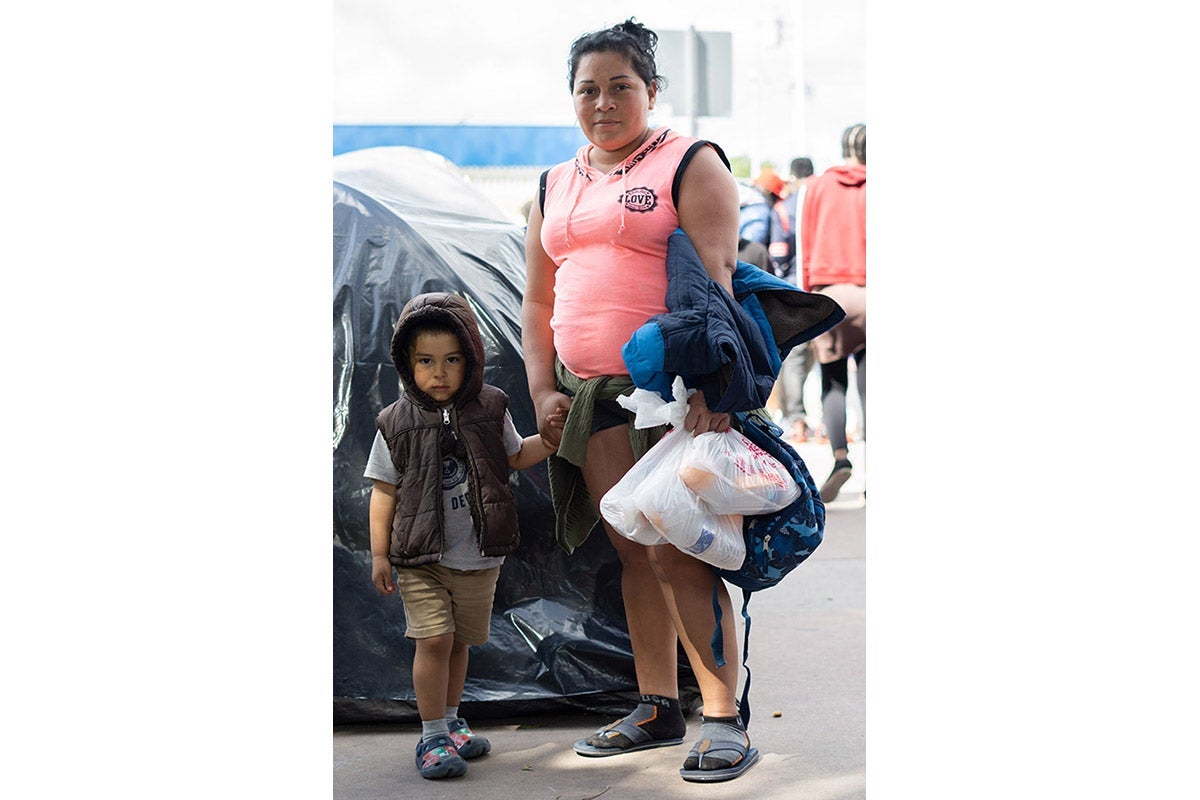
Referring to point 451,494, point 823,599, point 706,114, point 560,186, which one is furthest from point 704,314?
point 706,114

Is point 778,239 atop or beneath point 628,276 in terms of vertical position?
atop

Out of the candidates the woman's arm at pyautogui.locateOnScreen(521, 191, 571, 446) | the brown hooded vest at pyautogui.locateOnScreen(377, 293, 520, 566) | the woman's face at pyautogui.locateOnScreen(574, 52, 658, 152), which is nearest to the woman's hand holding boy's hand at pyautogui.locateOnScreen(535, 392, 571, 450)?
the woman's arm at pyautogui.locateOnScreen(521, 191, 571, 446)

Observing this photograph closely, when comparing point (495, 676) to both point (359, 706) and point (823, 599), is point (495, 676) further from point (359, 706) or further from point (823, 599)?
point (823, 599)

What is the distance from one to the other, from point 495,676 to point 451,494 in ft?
2.13

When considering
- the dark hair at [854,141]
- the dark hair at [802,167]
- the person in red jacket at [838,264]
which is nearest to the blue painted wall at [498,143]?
the dark hair at [802,167]

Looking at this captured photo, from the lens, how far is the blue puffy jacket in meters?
2.78

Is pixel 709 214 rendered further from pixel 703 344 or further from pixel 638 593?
pixel 638 593

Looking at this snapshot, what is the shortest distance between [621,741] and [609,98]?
1.60 meters

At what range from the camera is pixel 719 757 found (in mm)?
3037

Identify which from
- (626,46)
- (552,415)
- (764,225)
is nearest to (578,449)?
(552,415)

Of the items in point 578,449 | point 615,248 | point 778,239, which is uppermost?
point 778,239

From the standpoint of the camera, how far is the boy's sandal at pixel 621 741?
128 inches

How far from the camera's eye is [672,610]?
10.1ft

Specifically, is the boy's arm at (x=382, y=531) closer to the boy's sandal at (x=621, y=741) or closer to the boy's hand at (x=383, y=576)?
the boy's hand at (x=383, y=576)
